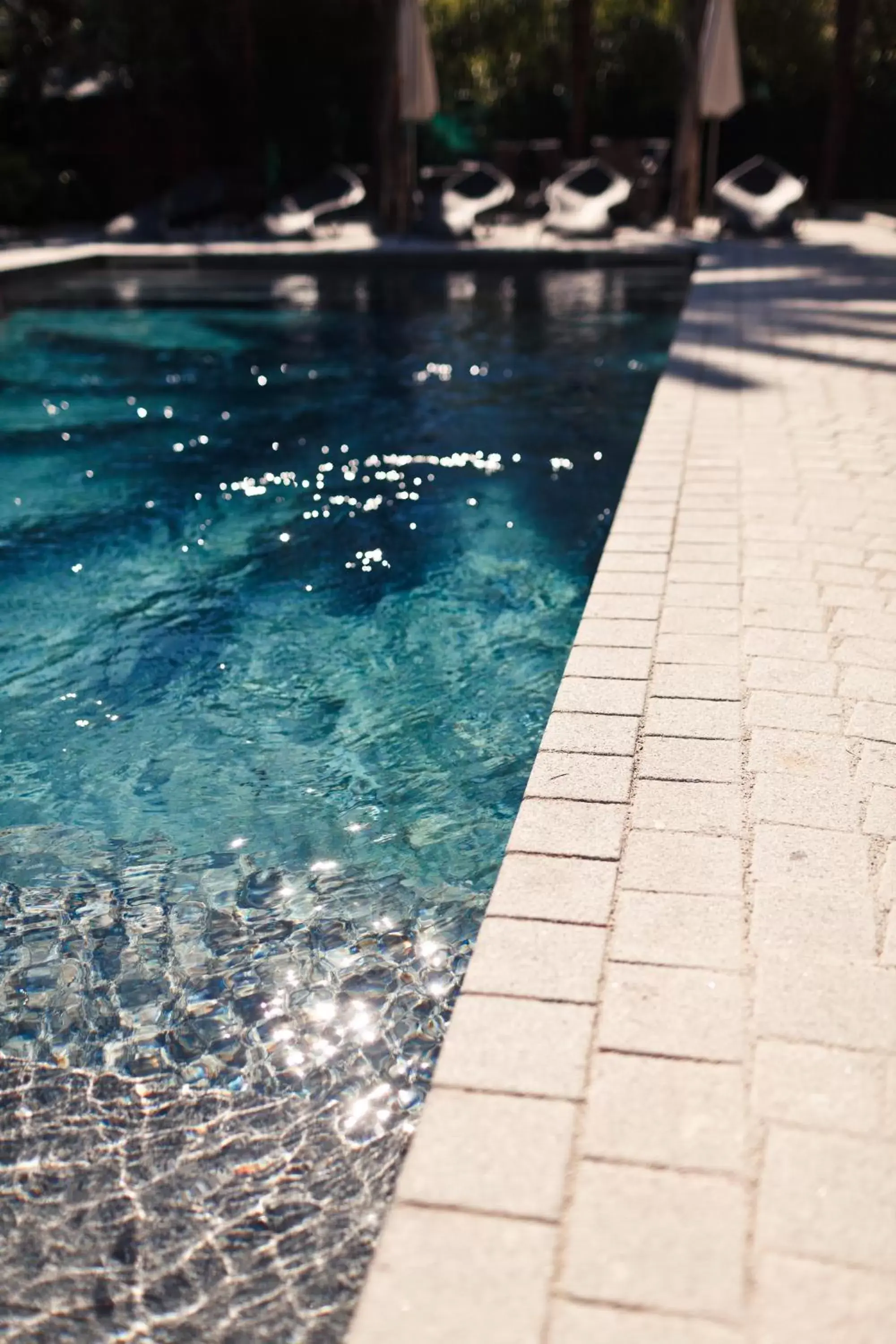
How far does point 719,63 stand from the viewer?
14.5m

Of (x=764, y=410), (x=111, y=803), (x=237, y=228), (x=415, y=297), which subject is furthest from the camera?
(x=237, y=228)

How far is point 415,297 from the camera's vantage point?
12.1m

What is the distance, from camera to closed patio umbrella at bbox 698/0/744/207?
14453 millimetres

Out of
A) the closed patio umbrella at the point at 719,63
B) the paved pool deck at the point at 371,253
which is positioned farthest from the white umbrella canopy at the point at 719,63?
the paved pool deck at the point at 371,253

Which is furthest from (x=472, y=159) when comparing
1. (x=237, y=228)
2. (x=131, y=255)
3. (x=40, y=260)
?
(x=40, y=260)

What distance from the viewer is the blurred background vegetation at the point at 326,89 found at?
1736cm

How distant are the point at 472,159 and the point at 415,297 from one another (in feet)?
31.0

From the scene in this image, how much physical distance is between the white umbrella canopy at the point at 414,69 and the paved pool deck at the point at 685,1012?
12611 mm

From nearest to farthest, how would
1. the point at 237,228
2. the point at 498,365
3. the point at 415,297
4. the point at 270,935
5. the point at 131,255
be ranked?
the point at 270,935 < the point at 498,365 < the point at 415,297 < the point at 131,255 < the point at 237,228

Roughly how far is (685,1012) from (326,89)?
788 inches

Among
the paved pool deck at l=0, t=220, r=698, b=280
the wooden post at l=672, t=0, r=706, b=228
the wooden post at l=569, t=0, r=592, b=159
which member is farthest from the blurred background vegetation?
the paved pool deck at l=0, t=220, r=698, b=280

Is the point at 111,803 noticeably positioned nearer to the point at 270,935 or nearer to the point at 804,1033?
the point at 270,935

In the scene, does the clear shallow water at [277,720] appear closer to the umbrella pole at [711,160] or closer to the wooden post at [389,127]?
the wooden post at [389,127]

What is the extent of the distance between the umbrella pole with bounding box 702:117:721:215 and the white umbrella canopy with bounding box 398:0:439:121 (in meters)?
3.74
